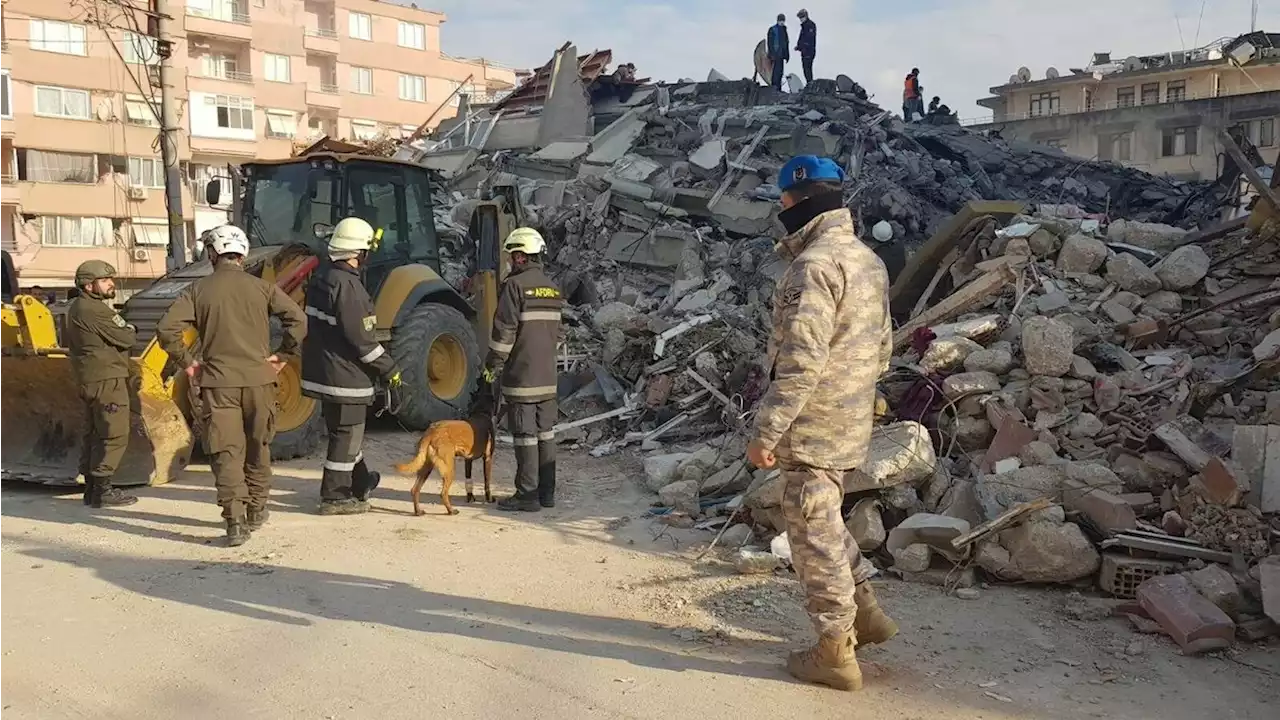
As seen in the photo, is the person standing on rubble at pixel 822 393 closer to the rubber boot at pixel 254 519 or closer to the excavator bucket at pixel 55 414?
the rubber boot at pixel 254 519

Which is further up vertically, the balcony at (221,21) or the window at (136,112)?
the balcony at (221,21)

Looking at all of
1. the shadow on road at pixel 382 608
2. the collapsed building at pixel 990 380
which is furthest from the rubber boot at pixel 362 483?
the collapsed building at pixel 990 380

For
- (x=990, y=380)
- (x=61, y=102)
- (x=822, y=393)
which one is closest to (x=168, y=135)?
(x=990, y=380)

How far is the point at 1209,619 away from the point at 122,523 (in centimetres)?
602

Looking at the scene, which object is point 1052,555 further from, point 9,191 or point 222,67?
point 222,67

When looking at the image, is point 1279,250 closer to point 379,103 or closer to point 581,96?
point 581,96

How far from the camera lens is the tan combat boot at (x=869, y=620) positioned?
3.89 metres

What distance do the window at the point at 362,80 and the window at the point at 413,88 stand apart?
1.74 meters

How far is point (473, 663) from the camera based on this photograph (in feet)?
12.8

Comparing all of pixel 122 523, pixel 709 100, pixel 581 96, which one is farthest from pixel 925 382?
pixel 581 96

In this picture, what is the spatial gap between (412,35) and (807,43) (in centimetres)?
3264

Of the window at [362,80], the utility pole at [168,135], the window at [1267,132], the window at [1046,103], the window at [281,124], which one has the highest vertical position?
the window at [362,80]

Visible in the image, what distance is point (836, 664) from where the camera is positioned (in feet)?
11.9

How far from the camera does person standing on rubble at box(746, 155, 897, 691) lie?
3.59 m
